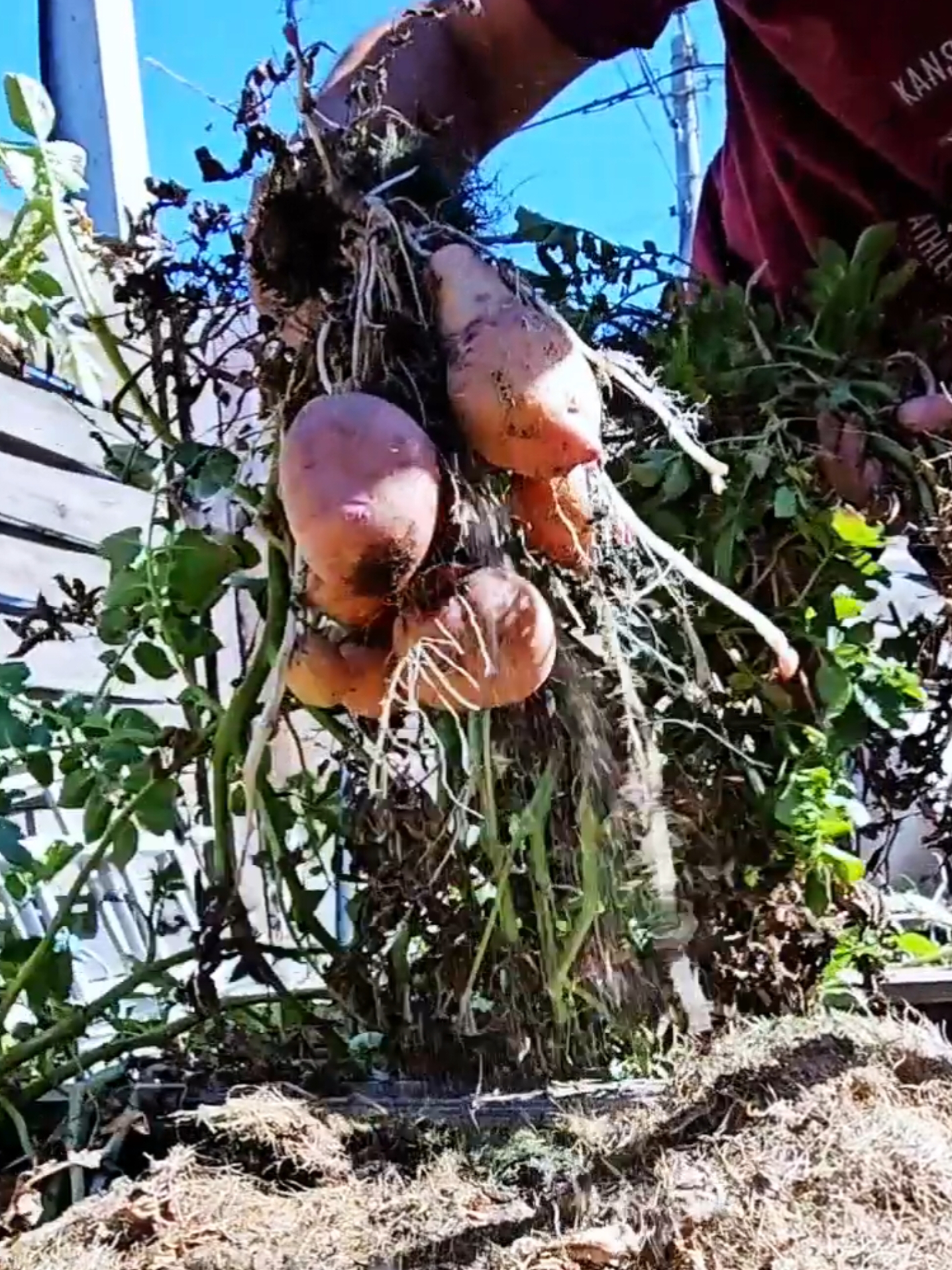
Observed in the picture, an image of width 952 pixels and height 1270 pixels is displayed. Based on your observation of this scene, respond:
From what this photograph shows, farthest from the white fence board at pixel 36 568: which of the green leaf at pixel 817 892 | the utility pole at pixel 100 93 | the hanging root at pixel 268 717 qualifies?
the green leaf at pixel 817 892

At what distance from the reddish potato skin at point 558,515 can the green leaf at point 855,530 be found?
0.63 feet

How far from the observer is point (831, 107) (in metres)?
0.77

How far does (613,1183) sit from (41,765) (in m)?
0.39

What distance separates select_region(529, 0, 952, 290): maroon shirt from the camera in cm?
71

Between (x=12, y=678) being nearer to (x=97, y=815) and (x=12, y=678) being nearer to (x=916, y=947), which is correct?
(x=97, y=815)

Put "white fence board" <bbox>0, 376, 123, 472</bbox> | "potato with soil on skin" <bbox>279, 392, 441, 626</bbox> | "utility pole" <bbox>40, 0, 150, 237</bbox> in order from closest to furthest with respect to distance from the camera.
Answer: "potato with soil on skin" <bbox>279, 392, 441, 626</bbox> < "white fence board" <bbox>0, 376, 123, 472</bbox> < "utility pole" <bbox>40, 0, 150, 237</bbox>

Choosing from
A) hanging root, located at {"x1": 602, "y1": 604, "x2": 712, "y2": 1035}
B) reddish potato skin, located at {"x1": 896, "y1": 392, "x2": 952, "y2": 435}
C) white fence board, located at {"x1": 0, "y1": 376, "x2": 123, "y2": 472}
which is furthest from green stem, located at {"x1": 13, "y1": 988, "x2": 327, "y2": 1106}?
white fence board, located at {"x1": 0, "y1": 376, "x2": 123, "y2": 472}

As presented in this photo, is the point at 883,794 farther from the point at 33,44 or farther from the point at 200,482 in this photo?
the point at 33,44

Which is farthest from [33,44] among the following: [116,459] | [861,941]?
[861,941]

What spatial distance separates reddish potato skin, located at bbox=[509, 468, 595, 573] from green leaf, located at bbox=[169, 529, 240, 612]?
202 millimetres

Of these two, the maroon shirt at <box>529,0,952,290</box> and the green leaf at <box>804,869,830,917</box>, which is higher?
the maroon shirt at <box>529,0,952,290</box>

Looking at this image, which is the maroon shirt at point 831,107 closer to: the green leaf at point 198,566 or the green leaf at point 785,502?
the green leaf at point 785,502

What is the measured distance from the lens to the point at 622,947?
2.16 feet

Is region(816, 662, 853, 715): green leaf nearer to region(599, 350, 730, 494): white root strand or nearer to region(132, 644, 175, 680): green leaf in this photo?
region(599, 350, 730, 494): white root strand
